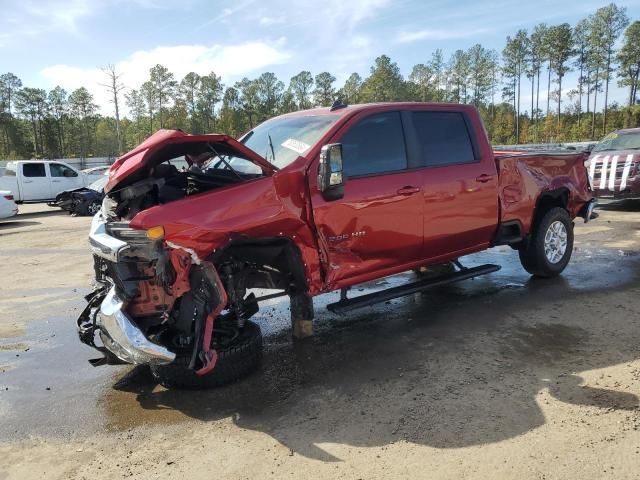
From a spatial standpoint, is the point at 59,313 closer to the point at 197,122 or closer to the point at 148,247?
the point at 148,247

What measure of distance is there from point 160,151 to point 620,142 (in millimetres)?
12296

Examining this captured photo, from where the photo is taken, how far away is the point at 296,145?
14.8 feet

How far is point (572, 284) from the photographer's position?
6246mm

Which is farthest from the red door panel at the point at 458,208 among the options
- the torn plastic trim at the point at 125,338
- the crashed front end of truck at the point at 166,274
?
the torn plastic trim at the point at 125,338

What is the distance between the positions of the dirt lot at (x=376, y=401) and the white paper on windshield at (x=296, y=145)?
177 centimetres

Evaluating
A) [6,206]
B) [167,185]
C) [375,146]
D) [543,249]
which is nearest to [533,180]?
[543,249]

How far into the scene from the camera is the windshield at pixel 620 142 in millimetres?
12102

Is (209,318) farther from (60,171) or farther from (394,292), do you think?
(60,171)

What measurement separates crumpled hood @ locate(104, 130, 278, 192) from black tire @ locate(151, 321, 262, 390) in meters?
1.36

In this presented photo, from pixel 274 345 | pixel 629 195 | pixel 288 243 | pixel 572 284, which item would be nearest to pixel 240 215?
pixel 288 243

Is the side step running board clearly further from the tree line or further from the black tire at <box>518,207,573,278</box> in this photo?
the tree line

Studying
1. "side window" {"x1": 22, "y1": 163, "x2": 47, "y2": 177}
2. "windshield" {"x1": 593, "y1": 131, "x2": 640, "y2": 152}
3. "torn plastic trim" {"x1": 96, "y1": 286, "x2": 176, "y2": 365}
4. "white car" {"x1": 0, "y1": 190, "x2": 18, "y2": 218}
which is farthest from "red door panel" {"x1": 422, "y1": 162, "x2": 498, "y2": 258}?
"side window" {"x1": 22, "y1": 163, "x2": 47, "y2": 177}

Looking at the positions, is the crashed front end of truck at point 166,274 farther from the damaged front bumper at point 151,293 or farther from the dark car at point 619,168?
the dark car at point 619,168

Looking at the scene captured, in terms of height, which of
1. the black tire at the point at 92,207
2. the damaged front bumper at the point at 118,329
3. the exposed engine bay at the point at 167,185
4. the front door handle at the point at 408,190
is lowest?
the black tire at the point at 92,207
